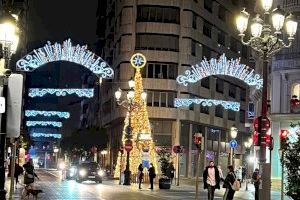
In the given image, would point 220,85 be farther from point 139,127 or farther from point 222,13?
point 139,127

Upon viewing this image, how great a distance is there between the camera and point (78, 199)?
28.4 meters

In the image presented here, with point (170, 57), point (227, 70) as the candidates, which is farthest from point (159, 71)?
point (227, 70)

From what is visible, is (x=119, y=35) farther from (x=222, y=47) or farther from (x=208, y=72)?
(x=208, y=72)

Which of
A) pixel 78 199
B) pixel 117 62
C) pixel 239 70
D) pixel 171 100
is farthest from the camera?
pixel 117 62

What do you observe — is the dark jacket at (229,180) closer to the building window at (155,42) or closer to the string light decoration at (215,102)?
the string light decoration at (215,102)

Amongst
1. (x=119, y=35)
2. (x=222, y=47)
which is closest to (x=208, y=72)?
(x=119, y=35)

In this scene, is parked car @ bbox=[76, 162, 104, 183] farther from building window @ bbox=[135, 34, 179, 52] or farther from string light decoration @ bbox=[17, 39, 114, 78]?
building window @ bbox=[135, 34, 179, 52]

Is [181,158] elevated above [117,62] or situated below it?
below

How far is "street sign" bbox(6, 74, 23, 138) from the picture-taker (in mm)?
10828

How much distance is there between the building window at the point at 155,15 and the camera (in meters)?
78.4

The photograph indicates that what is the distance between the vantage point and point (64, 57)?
37.1m

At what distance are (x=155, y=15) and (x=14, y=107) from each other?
225ft

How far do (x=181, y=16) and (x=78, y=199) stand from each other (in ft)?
175

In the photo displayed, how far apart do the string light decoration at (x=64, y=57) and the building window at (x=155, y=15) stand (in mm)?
41456
